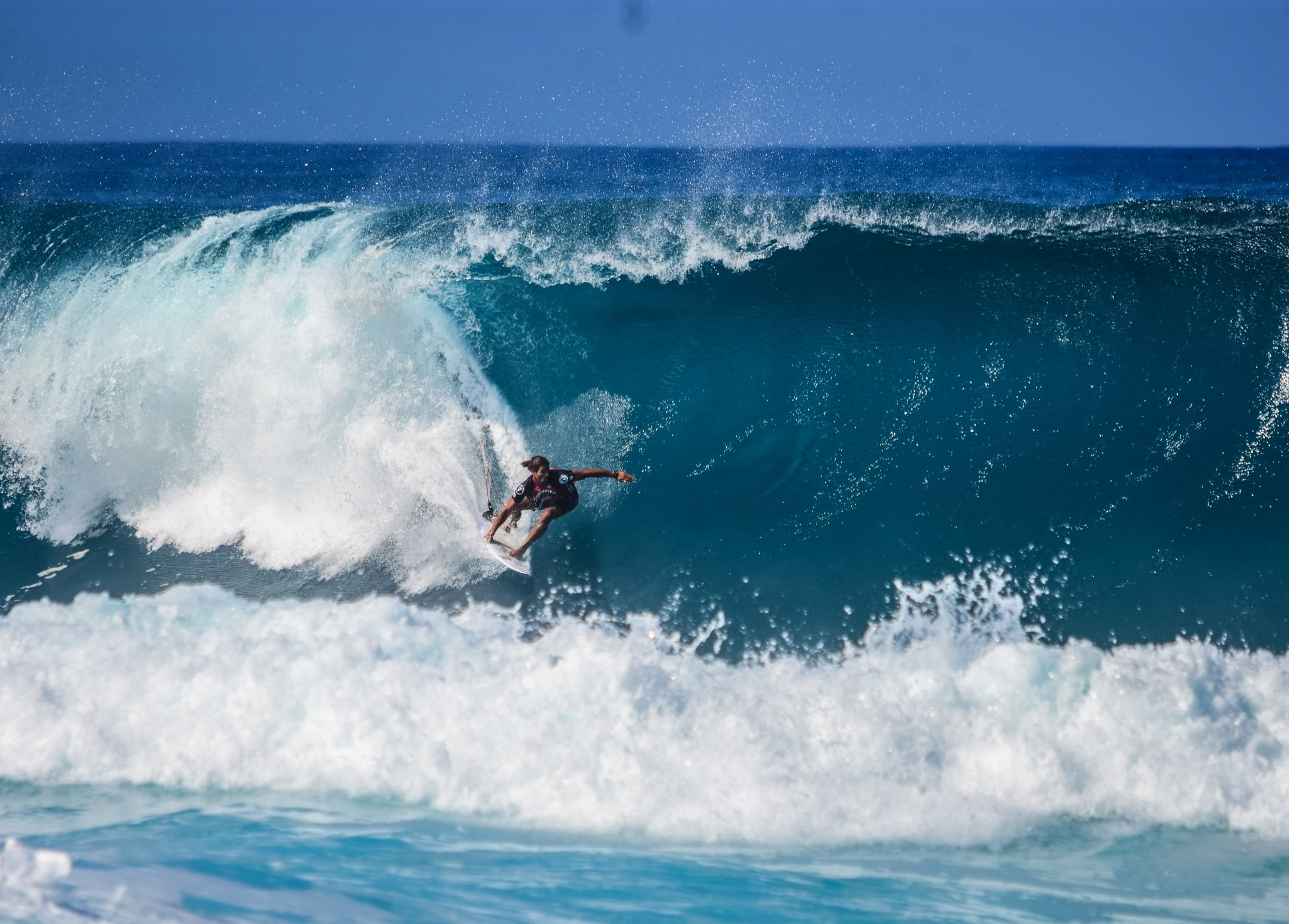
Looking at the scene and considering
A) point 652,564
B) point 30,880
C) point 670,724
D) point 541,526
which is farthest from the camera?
point 652,564

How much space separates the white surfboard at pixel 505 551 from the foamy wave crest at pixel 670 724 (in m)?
0.58

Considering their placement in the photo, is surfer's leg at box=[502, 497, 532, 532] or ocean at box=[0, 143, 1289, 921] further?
surfer's leg at box=[502, 497, 532, 532]

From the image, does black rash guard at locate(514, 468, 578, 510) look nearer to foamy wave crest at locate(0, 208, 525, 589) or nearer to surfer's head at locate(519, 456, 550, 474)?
surfer's head at locate(519, 456, 550, 474)

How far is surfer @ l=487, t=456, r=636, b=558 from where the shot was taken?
6.21m

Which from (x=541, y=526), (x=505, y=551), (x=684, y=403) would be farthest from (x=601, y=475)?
(x=684, y=403)

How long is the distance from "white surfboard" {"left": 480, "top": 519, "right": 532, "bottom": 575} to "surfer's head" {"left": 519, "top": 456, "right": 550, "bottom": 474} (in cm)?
75

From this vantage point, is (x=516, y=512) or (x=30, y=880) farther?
(x=516, y=512)

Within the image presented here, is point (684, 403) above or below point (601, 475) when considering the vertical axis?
above

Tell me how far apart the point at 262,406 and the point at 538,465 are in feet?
9.97

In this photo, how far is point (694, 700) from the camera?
5512 mm

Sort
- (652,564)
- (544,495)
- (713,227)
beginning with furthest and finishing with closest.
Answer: (713,227), (652,564), (544,495)

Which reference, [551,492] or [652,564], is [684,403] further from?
[551,492]

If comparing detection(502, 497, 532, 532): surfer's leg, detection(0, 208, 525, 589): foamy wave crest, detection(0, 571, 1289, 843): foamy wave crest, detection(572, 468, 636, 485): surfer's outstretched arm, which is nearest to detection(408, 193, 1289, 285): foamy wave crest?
detection(0, 208, 525, 589): foamy wave crest

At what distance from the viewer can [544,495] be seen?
20.6ft
